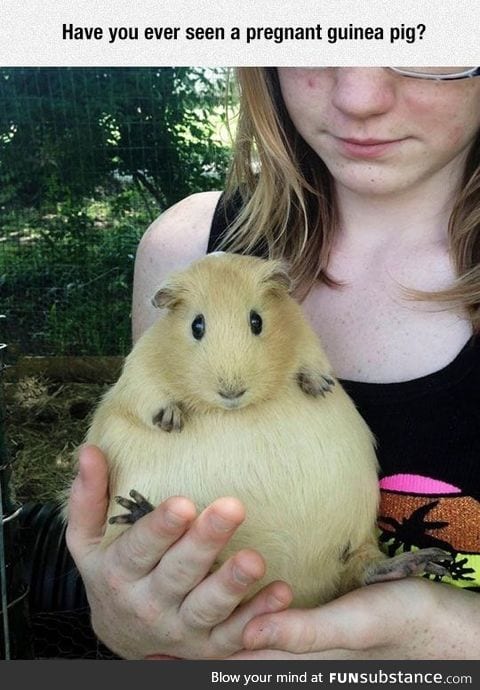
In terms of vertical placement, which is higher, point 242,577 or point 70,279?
point 70,279

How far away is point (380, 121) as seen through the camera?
0.52m

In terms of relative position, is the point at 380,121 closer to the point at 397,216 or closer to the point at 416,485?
the point at 397,216

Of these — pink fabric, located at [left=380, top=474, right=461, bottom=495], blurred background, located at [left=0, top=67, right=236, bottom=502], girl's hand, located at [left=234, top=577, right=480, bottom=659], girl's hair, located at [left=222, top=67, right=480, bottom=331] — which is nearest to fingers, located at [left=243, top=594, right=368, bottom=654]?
girl's hand, located at [left=234, top=577, right=480, bottom=659]

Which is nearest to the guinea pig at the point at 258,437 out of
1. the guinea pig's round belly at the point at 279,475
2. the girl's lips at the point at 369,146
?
the guinea pig's round belly at the point at 279,475

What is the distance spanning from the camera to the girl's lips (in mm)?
525

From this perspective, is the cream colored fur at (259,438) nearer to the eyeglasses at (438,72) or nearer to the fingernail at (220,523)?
the fingernail at (220,523)

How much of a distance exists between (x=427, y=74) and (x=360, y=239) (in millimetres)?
144

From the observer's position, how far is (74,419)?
74 centimetres

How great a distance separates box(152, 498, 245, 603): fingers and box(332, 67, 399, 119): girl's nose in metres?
0.29

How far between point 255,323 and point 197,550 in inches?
5.4

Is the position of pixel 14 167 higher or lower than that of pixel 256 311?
higher
